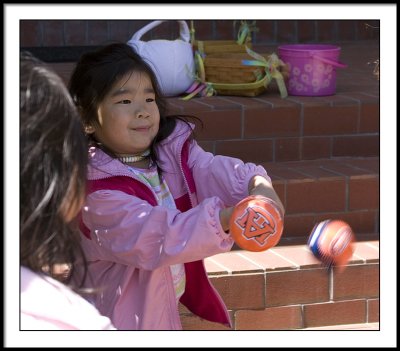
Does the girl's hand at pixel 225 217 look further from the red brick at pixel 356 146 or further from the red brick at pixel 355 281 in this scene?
the red brick at pixel 356 146

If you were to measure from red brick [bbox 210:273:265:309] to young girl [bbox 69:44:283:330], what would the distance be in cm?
74

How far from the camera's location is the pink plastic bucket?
5.03 metres

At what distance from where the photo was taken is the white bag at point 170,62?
492 cm

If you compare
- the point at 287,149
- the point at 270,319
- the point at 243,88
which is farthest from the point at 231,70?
the point at 270,319

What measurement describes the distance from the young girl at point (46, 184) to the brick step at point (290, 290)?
6.80 ft

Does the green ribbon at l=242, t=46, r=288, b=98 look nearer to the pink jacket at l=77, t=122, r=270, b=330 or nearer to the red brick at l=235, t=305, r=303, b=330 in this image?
the red brick at l=235, t=305, r=303, b=330

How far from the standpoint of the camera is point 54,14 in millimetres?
3498

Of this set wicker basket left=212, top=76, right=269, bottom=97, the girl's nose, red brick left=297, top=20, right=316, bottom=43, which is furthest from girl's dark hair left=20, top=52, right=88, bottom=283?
red brick left=297, top=20, right=316, bottom=43

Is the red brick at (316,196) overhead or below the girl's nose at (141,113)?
below

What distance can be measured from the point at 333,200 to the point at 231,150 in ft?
1.97

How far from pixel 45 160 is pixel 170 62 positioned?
3.28 m

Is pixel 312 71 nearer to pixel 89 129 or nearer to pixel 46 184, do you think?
pixel 89 129

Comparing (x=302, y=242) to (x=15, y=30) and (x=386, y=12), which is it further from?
(x=15, y=30)

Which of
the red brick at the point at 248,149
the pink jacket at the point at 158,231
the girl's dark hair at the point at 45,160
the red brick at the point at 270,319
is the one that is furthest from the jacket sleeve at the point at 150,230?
the red brick at the point at 248,149
